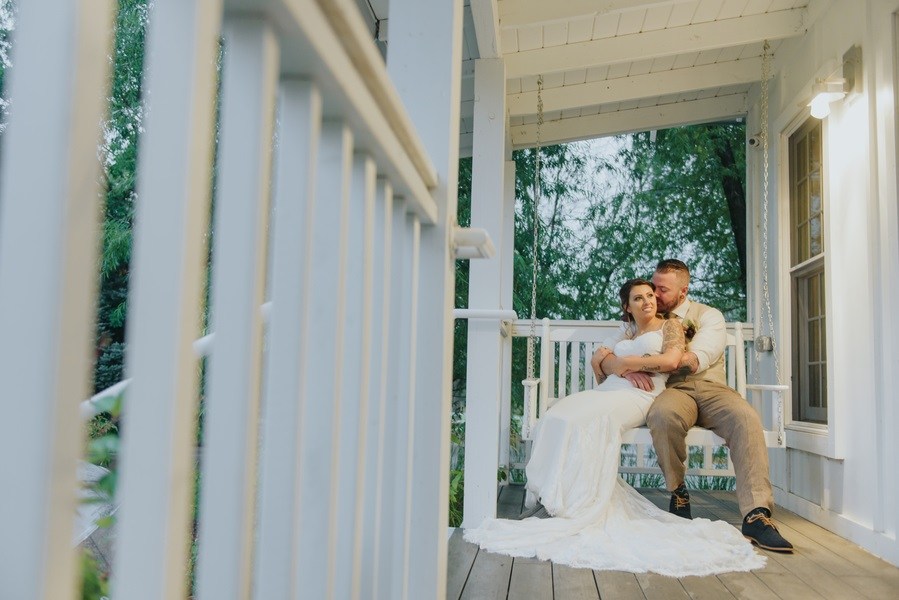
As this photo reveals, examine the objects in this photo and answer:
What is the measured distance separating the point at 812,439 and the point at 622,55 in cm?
213

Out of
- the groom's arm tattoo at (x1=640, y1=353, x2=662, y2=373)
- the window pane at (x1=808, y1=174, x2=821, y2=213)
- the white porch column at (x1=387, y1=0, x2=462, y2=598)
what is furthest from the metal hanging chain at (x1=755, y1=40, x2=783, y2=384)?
the white porch column at (x1=387, y1=0, x2=462, y2=598)

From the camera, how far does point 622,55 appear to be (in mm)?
4332

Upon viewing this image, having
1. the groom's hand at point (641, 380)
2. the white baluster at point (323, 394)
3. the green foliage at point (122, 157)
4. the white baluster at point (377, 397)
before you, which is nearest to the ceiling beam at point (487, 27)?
the groom's hand at point (641, 380)

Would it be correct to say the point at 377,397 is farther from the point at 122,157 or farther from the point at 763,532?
the point at 122,157

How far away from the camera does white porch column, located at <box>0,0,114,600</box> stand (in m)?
0.32

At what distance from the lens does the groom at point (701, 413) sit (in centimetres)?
339

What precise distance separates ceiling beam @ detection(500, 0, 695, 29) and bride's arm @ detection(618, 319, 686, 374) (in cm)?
152

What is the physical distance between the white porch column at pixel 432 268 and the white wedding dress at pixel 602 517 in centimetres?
162

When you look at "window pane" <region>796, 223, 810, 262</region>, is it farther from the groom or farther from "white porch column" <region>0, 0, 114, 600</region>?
"white porch column" <region>0, 0, 114, 600</region>

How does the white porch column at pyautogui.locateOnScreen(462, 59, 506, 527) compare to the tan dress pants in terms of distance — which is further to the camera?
the white porch column at pyautogui.locateOnScreen(462, 59, 506, 527)

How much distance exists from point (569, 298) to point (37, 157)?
862 centimetres

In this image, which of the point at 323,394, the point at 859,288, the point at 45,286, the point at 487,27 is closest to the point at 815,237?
the point at 859,288

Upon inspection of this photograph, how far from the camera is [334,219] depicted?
32.7 inches

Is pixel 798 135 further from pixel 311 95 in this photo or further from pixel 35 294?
pixel 35 294
